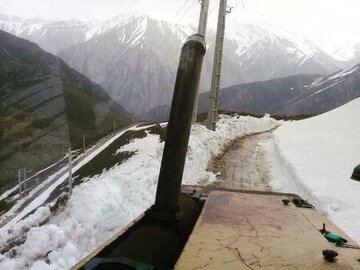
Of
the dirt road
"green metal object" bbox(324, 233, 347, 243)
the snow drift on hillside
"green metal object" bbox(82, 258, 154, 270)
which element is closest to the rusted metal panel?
"green metal object" bbox(324, 233, 347, 243)

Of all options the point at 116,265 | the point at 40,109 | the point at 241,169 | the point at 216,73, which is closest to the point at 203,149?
the point at 241,169

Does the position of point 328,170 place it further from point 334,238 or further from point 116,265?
point 116,265

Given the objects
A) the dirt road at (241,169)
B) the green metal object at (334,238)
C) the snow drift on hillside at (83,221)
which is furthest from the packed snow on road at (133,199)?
the green metal object at (334,238)

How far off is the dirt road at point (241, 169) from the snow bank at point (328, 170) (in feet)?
1.50

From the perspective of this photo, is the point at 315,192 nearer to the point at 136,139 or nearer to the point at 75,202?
the point at 75,202

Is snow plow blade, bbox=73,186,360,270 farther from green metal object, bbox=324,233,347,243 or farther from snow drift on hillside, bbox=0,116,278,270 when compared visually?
snow drift on hillside, bbox=0,116,278,270

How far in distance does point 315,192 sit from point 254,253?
7200 mm

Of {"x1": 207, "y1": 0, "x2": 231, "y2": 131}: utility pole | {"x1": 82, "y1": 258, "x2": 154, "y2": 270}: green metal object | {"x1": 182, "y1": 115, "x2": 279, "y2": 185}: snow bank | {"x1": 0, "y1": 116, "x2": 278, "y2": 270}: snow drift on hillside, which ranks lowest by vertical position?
{"x1": 0, "y1": 116, "x2": 278, "y2": 270}: snow drift on hillside

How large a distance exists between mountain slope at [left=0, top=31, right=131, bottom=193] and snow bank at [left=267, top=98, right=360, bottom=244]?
68503 millimetres

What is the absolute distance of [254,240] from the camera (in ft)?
11.4

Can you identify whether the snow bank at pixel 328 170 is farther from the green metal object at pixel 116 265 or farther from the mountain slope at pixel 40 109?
the mountain slope at pixel 40 109

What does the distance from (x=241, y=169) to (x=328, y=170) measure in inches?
122

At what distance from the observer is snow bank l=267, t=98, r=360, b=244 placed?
8375 mm

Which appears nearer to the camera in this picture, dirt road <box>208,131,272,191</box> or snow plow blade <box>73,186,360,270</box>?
snow plow blade <box>73,186,360,270</box>
